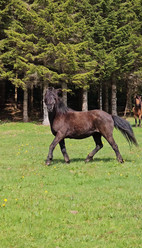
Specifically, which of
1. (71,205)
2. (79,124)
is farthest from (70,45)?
(71,205)

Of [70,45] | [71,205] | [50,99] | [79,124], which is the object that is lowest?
[71,205]

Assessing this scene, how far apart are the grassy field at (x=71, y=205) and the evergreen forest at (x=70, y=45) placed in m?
18.9

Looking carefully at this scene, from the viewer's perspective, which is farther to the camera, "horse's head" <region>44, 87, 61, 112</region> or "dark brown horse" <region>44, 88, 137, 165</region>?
"dark brown horse" <region>44, 88, 137, 165</region>

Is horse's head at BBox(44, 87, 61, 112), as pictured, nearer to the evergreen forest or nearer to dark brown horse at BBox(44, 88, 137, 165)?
dark brown horse at BBox(44, 88, 137, 165)

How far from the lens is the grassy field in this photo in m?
4.99

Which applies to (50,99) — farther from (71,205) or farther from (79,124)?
(71,205)

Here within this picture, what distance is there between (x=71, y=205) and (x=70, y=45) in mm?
23601

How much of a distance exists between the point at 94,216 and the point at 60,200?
3.90ft

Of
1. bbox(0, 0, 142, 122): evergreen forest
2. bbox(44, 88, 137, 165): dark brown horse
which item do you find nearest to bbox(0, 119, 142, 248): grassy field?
bbox(44, 88, 137, 165): dark brown horse

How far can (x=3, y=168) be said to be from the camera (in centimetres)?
1106

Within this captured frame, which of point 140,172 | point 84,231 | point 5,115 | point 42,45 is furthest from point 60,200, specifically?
point 5,115

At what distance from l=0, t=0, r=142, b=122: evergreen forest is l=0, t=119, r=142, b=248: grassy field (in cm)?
1895

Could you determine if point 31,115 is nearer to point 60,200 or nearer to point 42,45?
point 42,45

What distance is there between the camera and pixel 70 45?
28.3 meters
